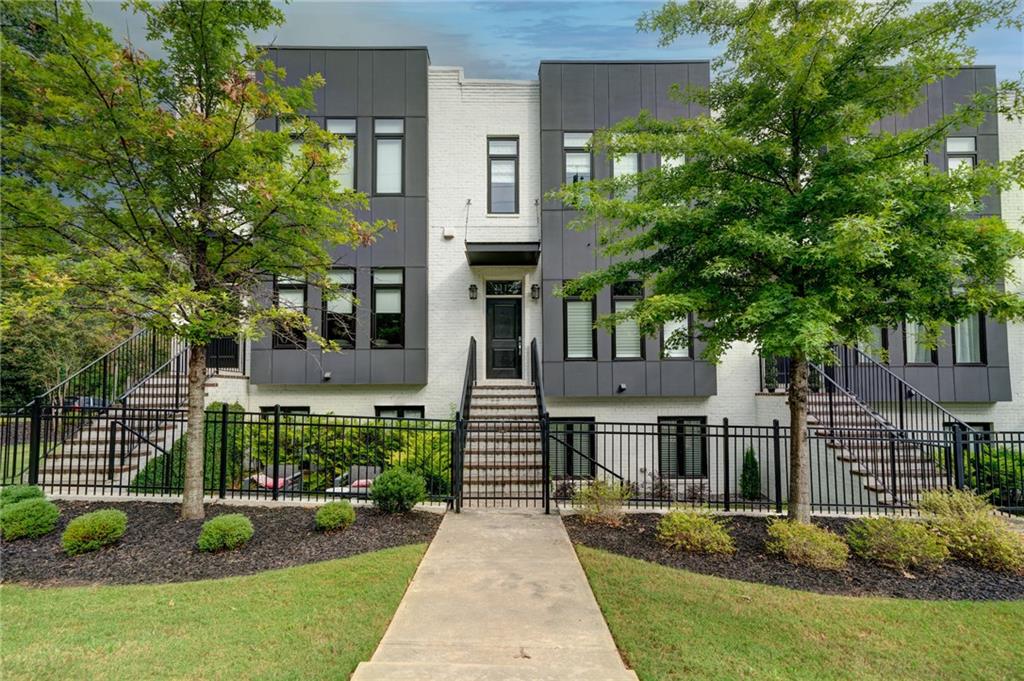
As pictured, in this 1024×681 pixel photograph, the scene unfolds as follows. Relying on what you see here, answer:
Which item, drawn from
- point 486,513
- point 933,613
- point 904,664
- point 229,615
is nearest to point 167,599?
point 229,615

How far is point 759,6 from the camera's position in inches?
231

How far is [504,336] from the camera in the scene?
40.1 feet

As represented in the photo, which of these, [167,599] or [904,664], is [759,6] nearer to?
[904,664]

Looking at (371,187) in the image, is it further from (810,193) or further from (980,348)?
(980,348)

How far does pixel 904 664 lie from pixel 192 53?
9.00m

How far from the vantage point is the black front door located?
1220 cm

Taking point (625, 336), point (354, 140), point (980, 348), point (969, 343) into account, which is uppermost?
point (354, 140)

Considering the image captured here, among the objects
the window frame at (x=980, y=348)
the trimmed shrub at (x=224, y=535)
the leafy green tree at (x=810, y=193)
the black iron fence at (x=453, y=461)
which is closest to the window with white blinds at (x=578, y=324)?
the black iron fence at (x=453, y=461)

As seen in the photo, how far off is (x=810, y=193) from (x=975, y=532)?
13.8 ft

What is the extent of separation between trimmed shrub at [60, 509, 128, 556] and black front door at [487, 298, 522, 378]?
7660 millimetres

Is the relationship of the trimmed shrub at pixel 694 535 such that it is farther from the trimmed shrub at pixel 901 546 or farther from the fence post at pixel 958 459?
the fence post at pixel 958 459

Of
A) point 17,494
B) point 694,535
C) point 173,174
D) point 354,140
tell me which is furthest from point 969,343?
point 17,494

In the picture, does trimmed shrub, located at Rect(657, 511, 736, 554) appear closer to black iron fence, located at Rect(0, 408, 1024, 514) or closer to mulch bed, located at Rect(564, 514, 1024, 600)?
mulch bed, located at Rect(564, 514, 1024, 600)

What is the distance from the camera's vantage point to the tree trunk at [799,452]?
6.36m
